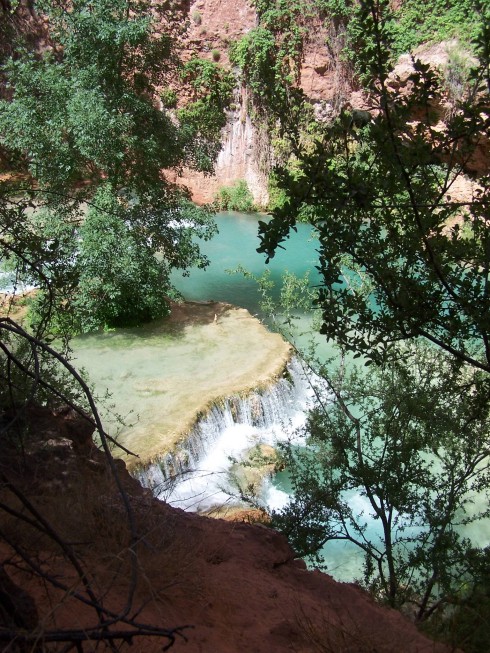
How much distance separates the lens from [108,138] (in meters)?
11.2

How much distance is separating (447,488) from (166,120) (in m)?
9.13

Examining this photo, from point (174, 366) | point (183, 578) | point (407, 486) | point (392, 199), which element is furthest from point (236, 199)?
point (183, 578)

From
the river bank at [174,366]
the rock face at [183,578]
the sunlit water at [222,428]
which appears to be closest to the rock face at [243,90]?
the sunlit water at [222,428]

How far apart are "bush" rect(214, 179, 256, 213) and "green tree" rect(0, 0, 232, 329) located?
971cm

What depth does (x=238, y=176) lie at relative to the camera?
23500 mm

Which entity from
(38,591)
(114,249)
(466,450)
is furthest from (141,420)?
(38,591)

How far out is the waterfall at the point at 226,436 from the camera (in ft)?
30.5

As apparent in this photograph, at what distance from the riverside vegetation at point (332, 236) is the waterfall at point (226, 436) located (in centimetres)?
128

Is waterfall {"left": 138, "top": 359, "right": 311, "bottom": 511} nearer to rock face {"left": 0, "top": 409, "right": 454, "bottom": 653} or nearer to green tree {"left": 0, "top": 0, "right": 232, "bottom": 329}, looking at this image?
green tree {"left": 0, "top": 0, "right": 232, "bottom": 329}

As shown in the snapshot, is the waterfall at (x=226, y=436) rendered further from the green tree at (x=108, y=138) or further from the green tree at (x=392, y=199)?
the green tree at (x=392, y=199)

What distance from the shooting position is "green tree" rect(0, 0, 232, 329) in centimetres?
1129

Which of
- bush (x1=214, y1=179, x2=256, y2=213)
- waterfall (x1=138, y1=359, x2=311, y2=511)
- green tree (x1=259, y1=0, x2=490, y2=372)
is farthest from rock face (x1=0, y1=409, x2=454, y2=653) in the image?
bush (x1=214, y1=179, x2=256, y2=213)

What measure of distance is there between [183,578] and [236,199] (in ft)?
66.3

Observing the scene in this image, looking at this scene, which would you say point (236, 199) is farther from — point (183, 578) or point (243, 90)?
point (183, 578)
